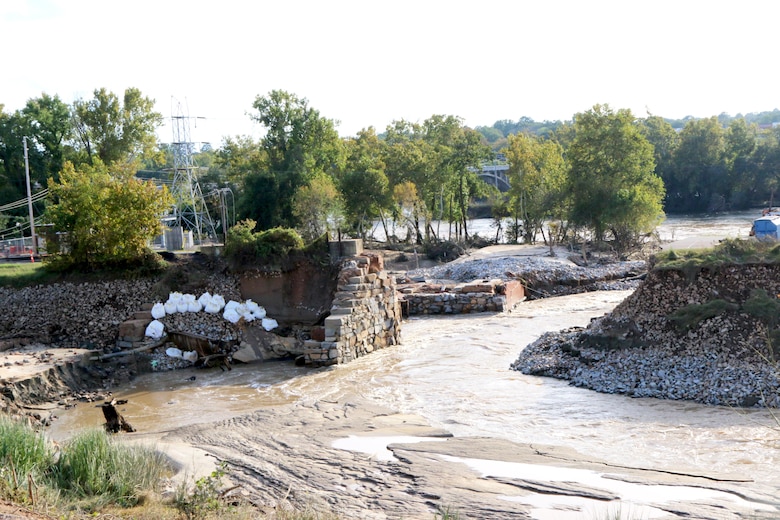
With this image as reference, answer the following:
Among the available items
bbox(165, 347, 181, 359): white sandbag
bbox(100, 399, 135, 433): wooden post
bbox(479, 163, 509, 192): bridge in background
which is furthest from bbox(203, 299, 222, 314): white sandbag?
bbox(479, 163, 509, 192): bridge in background

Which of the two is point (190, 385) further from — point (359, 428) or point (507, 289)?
point (507, 289)

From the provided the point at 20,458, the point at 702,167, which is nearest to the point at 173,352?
the point at 20,458

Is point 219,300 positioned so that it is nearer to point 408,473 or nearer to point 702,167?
point 408,473

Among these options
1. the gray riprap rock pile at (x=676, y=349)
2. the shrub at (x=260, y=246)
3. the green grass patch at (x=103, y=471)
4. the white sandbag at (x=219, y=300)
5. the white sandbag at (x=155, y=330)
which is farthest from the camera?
the shrub at (x=260, y=246)

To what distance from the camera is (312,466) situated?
36.9ft

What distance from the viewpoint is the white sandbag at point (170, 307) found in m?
21.5

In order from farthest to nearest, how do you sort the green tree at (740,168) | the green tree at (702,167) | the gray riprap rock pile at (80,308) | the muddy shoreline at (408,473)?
the green tree at (702,167) → the green tree at (740,168) → the gray riprap rock pile at (80,308) → the muddy shoreline at (408,473)

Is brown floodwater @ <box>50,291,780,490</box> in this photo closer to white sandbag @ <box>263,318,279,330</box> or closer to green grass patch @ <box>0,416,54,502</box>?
white sandbag @ <box>263,318,279,330</box>

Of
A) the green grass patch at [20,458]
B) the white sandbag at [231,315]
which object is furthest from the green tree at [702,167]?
the green grass patch at [20,458]

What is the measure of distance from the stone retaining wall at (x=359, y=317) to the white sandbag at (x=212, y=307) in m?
3.53

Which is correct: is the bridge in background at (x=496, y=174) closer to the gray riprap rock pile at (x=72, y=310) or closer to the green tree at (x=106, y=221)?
the green tree at (x=106, y=221)

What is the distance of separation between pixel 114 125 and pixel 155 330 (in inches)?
1087

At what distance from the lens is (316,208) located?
3991 cm

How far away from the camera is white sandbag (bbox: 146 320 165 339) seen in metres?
20.7
